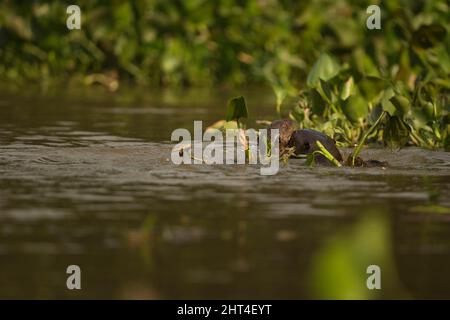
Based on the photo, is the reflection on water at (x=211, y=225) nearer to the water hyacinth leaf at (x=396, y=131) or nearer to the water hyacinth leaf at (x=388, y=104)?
the water hyacinth leaf at (x=396, y=131)

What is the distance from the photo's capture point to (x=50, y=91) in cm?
1712

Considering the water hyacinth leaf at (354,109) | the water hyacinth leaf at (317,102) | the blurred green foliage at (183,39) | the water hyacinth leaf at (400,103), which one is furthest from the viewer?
the blurred green foliage at (183,39)

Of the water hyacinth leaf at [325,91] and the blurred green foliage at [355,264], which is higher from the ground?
the water hyacinth leaf at [325,91]

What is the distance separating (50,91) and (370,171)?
30.3ft

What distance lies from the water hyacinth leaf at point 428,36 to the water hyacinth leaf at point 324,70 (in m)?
0.89

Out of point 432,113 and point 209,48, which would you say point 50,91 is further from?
point 432,113

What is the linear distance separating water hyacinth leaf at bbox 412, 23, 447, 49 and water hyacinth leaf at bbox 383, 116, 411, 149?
75.5 inches

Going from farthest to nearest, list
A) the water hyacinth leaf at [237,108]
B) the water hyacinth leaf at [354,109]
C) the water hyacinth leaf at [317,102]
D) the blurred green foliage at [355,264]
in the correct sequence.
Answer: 1. the water hyacinth leaf at [317,102]
2. the water hyacinth leaf at [354,109]
3. the water hyacinth leaf at [237,108]
4. the blurred green foliage at [355,264]

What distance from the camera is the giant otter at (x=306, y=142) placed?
8844mm

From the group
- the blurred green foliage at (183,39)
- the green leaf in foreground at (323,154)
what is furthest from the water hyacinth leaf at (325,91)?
the blurred green foliage at (183,39)

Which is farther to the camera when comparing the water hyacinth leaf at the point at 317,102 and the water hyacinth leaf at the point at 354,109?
the water hyacinth leaf at the point at 317,102
